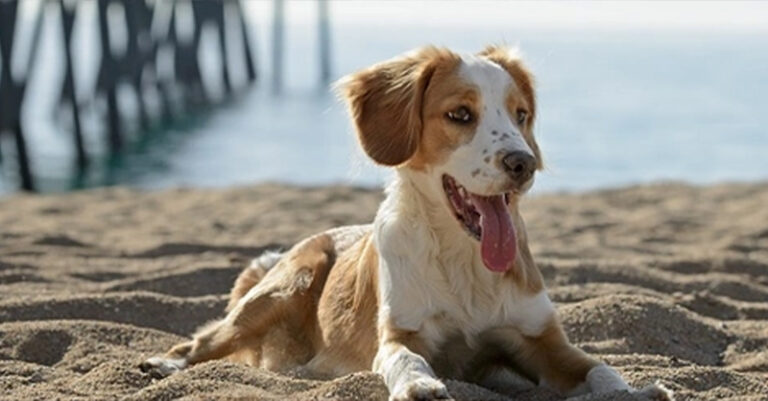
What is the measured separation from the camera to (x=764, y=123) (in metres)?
33.6

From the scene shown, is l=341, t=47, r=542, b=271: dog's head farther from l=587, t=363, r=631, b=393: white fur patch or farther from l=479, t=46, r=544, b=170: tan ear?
l=587, t=363, r=631, b=393: white fur patch

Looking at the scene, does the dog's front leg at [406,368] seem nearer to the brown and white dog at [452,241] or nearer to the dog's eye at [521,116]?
the brown and white dog at [452,241]

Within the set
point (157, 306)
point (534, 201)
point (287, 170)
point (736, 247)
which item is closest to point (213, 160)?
point (287, 170)

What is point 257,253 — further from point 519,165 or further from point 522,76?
point 519,165

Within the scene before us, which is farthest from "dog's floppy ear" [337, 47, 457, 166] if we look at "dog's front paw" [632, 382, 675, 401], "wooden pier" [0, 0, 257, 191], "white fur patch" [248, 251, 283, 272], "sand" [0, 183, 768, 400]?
"wooden pier" [0, 0, 257, 191]

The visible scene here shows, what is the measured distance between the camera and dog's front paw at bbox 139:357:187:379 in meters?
5.63

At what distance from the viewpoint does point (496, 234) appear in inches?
199

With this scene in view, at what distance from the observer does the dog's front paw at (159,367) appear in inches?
222

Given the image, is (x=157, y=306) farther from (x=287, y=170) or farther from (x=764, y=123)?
(x=764, y=123)

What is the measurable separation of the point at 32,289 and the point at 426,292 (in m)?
3.22

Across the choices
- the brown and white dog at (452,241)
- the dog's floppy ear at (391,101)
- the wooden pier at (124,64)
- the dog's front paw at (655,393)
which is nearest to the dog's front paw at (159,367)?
the brown and white dog at (452,241)

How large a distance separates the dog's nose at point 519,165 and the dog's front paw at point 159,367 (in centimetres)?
164

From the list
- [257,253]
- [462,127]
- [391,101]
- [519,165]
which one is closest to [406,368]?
[519,165]

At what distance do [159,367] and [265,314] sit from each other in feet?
1.68
